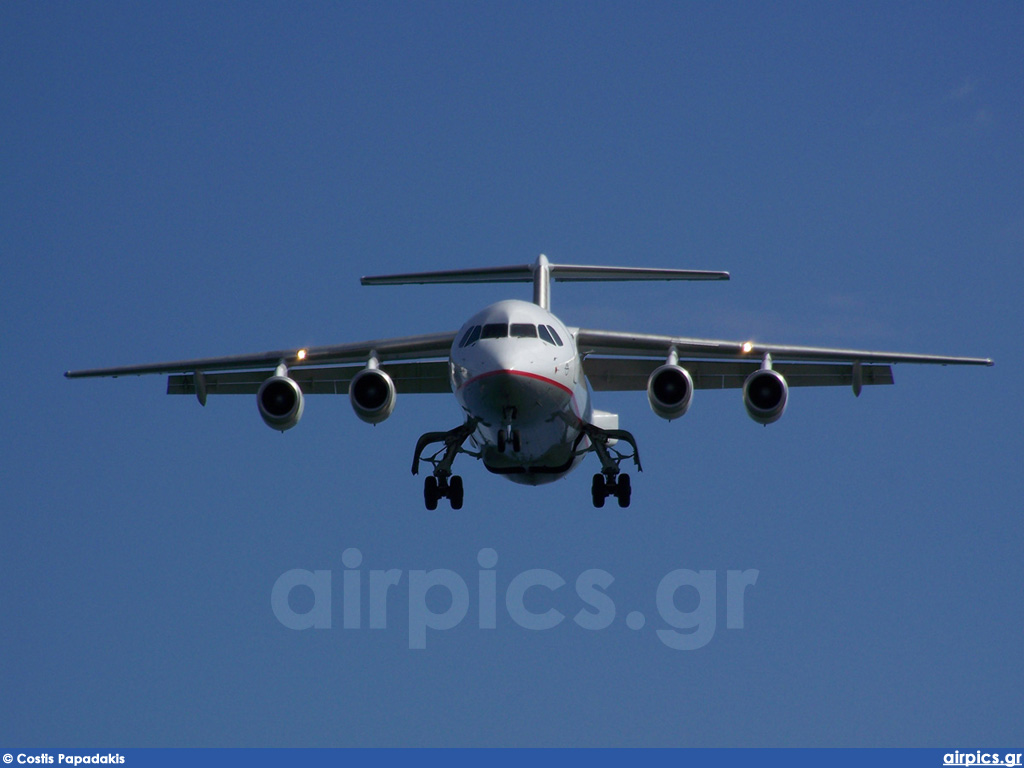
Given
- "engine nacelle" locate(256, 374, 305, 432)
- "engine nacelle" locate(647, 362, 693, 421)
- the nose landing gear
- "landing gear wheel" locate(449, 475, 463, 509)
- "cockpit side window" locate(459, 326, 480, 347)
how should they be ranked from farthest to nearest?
"landing gear wheel" locate(449, 475, 463, 509) → "engine nacelle" locate(256, 374, 305, 432) → "engine nacelle" locate(647, 362, 693, 421) → "cockpit side window" locate(459, 326, 480, 347) → the nose landing gear

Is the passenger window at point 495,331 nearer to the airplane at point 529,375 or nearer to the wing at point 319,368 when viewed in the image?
the airplane at point 529,375

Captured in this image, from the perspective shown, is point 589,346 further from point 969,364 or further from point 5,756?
point 5,756

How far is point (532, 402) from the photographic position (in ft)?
52.4

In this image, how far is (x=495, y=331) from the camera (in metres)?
16.1

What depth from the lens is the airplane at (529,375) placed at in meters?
16.1

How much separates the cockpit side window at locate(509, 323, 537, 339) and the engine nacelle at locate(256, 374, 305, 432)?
3.20m

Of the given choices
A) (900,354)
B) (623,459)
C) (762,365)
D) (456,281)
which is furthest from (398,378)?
(900,354)

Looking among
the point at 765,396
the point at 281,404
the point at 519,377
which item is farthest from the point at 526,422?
the point at 281,404

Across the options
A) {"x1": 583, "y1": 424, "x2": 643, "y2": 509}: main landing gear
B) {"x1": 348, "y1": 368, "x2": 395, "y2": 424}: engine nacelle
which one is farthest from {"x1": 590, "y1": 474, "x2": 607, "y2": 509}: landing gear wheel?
{"x1": 348, "y1": 368, "x2": 395, "y2": 424}: engine nacelle

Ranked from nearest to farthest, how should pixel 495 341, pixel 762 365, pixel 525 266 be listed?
pixel 495 341
pixel 762 365
pixel 525 266

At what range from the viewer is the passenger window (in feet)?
52.6

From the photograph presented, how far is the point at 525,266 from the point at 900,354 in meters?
4.96

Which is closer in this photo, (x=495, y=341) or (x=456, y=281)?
(x=495, y=341)

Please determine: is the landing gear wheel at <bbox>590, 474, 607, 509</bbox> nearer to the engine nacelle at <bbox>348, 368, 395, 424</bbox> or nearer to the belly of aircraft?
the belly of aircraft
